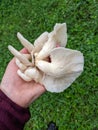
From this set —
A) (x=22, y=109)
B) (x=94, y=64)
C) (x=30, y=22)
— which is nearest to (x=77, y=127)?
(x=94, y=64)

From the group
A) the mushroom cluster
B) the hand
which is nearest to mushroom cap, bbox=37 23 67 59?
the mushroom cluster

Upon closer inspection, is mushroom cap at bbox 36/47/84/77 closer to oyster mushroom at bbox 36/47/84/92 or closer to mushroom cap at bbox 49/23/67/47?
oyster mushroom at bbox 36/47/84/92

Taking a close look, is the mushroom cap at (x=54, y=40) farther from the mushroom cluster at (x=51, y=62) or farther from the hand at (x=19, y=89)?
the hand at (x=19, y=89)

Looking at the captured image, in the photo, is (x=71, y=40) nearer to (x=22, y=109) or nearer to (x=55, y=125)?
(x=55, y=125)

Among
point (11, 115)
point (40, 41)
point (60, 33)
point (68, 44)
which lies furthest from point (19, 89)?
point (68, 44)

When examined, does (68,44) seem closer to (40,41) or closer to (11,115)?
(40,41)
